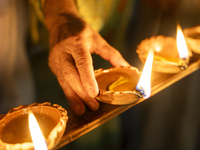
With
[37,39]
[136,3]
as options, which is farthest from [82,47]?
[37,39]

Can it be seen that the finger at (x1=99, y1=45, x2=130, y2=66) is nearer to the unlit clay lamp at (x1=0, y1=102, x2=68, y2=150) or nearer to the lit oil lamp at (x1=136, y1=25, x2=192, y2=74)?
the lit oil lamp at (x1=136, y1=25, x2=192, y2=74)

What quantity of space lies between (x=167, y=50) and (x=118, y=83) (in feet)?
1.26

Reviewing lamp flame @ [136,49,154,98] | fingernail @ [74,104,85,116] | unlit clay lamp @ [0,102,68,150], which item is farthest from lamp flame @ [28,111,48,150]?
lamp flame @ [136,49,154,98]

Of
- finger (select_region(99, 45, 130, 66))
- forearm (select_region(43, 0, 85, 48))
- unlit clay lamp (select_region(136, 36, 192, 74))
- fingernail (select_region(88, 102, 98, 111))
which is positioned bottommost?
fingernail (select_region(88, 102, 98, 111))

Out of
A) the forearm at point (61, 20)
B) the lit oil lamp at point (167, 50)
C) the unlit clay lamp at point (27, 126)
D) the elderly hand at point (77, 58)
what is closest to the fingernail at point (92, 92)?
the elderly hand at point (77, 58)

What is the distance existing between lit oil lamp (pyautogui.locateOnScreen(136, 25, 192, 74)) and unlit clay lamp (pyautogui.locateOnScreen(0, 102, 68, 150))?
17.5 inches

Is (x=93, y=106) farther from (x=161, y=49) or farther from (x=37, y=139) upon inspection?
(x=161, y=49)

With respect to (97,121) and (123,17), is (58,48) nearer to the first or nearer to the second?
(97,121)

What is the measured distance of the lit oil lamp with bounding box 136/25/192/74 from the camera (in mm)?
677

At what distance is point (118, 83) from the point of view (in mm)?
628

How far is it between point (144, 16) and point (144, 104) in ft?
2.47

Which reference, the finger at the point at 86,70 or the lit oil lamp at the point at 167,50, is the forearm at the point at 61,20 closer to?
the finger at the point at 86,70

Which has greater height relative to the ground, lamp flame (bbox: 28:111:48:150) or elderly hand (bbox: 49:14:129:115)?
elderly hand (bbox: 49:14:129:115)

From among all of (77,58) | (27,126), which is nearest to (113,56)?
(77,58)
